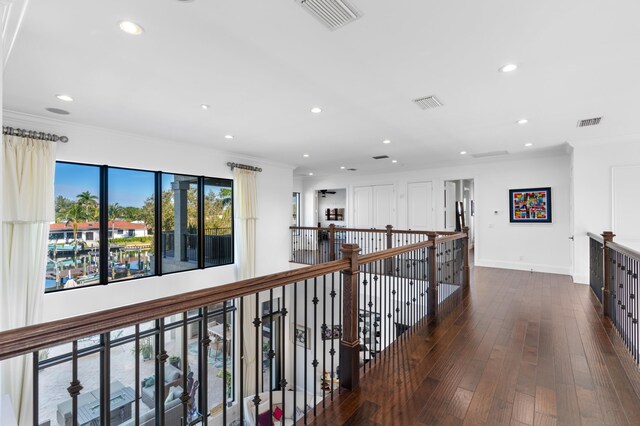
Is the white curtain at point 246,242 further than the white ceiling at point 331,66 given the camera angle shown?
Yes

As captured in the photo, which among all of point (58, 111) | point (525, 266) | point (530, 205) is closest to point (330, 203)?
point (530, 205)

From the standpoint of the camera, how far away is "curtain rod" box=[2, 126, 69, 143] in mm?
3818

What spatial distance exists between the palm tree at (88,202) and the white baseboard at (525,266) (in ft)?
26.1

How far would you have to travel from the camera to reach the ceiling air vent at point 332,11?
6.40ft

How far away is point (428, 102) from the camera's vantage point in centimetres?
356

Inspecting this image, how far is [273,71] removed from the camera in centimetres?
286

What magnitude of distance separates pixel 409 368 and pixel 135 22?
11.0ft

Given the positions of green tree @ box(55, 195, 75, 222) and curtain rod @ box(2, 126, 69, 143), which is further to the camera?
green tree @ box(55, 195, 75, 222)

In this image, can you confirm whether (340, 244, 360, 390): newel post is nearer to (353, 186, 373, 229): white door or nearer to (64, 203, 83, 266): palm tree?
(64, 203, 83, 266): palm tree

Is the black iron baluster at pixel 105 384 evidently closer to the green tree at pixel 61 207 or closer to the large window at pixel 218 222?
the green tree at pixel 61 207

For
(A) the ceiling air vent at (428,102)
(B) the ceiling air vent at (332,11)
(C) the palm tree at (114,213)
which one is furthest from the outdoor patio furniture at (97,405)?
(A) the ceiling air vent at (428,102)

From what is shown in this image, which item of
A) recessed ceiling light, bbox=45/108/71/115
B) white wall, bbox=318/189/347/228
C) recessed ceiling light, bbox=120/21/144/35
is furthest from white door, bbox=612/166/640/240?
white wall, bbox=318/189/347/228

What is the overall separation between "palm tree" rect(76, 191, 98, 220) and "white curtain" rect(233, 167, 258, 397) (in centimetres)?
247

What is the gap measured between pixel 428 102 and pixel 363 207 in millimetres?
6240
